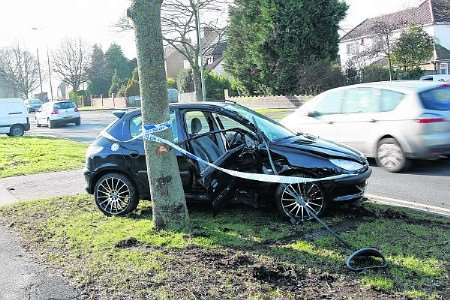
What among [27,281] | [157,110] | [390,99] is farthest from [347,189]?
[390,99]

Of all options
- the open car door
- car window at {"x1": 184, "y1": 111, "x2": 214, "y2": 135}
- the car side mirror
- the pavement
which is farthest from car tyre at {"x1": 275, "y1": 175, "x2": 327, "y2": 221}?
the car side mirror

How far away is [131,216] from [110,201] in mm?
400

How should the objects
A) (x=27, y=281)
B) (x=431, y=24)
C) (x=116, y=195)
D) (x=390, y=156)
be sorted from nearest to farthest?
1. (x=27, y=281)
2. (x=116, y=195)
3. (x=390, y=156)
4. (x=431, y=24)

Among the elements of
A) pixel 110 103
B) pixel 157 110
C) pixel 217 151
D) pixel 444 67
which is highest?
pixel 444 67

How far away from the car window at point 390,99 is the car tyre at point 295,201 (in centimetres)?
432

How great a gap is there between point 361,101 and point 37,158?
9465 millimetres

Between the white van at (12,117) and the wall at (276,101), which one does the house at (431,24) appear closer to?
the wall at (276,101)

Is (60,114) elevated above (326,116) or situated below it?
above

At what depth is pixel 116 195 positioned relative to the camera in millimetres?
7617

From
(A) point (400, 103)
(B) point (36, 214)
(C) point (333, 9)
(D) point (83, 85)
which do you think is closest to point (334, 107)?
(A) point (400, 103)

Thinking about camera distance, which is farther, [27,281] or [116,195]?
[116,195]

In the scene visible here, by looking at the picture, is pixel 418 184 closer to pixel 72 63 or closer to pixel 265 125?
pixel 265 125

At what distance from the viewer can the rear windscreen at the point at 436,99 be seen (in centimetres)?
1003

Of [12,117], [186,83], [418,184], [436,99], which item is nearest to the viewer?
[418,184]
